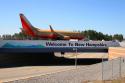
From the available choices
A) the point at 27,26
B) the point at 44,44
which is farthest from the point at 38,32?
the point at 44,44

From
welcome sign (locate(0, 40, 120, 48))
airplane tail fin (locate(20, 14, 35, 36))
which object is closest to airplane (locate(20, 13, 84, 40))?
airplane tail fin (locate(20, 14, 35, 36))

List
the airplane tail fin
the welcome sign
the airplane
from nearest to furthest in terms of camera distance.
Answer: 1. the welcome sign
2. the airplane tail fin
3. the airplane

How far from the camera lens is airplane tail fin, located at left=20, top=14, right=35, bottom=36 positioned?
324 feet

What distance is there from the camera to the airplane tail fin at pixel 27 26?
324ft

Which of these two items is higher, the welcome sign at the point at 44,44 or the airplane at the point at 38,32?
the airplane at the point at 38,32

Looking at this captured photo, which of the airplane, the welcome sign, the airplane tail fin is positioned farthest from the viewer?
the airplane

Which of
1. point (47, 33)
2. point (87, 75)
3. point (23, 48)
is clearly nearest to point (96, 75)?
point (87, 75)

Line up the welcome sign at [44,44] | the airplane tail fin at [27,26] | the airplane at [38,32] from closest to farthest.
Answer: the welcome sign at [44,44] → the airplane tail fin at [27,26] → the airplane at [38,32]

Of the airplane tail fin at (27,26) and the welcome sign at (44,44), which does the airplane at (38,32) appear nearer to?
the airplane tail fin at (27,26)

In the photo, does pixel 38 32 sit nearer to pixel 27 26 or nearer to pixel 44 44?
pixel 27 26

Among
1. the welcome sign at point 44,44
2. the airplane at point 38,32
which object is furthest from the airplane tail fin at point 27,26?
the welcome sign at point 44,44

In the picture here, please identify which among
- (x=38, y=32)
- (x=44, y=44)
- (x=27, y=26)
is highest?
(x=27, y=26)

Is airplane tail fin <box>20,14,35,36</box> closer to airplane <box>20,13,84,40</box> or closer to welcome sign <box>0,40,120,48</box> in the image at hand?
airplane <box>20,13,84,40</box>

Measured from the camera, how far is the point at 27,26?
9994cm
